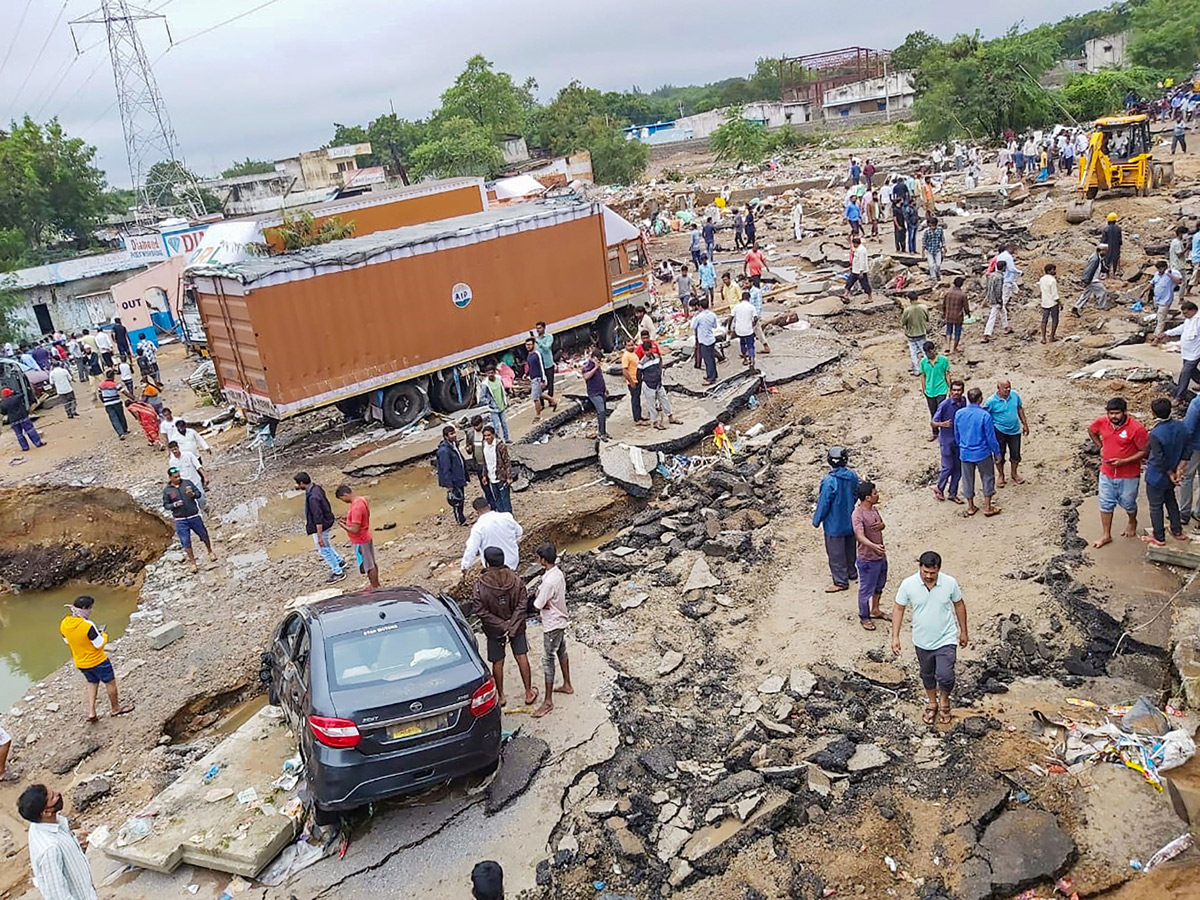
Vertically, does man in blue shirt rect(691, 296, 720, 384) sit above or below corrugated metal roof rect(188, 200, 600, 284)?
below

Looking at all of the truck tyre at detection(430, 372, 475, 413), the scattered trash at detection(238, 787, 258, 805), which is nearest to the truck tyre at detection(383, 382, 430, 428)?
the truck tyre at detection(430, 372, 475, 413)

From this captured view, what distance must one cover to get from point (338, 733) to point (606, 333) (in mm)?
14530

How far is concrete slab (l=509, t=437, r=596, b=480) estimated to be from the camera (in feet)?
39.7

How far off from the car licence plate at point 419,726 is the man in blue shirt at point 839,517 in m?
4.04

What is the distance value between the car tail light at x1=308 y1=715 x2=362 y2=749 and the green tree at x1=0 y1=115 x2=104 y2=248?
43.6 metres

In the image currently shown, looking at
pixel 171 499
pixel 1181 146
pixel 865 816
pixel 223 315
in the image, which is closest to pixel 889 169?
pixel 1181 146

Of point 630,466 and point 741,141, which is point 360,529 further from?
point 741,141

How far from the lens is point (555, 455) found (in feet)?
40.6

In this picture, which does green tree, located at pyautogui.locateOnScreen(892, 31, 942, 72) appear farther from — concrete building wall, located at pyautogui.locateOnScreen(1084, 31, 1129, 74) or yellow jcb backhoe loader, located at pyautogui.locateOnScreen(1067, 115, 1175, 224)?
yellow jcb backhoe loader, located at pyautogui.locateOnScreen(1067, 115, 1175, 224)

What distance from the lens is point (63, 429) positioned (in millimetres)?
19797

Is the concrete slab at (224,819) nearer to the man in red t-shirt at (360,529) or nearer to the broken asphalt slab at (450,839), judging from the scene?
the broken asphalt slab at (450,839)

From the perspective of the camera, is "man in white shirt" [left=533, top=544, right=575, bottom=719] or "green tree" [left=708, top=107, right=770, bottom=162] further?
"green tree" [left=708, top=107, right=770, bottom=162]

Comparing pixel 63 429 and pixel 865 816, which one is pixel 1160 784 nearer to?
pixel 865 816

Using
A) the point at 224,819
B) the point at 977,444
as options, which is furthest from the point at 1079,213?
the point at 224,819
